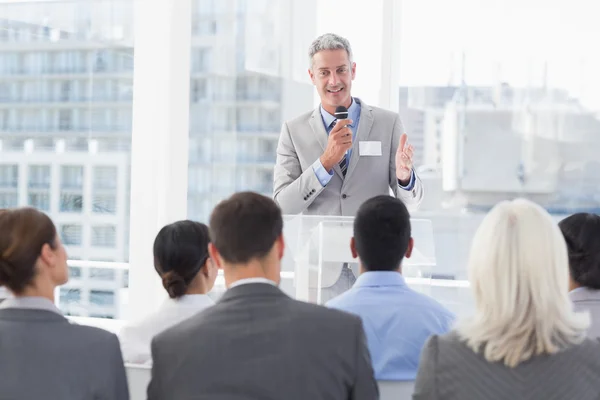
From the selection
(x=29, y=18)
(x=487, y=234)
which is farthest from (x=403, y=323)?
(x=29, y=18)

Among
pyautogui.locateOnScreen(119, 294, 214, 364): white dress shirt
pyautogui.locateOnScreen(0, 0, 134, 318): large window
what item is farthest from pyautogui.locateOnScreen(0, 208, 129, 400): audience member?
pyautogui.locateOnScreen(0, 0, 134, 318): large window

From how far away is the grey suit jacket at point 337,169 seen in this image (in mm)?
3295

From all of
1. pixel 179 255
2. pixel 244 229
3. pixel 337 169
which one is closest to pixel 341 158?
pixel 337 169

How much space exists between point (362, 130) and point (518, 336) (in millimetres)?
2002

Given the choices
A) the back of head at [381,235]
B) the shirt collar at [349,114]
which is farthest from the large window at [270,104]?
the back of head at [381,235]

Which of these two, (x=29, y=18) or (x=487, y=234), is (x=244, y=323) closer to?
(x=487, y=234)

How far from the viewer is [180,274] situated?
2.47 metres

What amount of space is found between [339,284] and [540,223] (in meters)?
1.25

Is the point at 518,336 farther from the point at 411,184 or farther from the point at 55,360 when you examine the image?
the point at 411,184

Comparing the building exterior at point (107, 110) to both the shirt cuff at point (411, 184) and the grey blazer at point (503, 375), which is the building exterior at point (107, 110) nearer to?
the shirt cuff at point (411, 184)

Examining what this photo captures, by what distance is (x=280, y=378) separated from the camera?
1.64m

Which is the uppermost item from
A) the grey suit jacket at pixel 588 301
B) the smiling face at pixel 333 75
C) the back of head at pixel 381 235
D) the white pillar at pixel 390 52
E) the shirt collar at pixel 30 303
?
the white pillar at pixel 390 52

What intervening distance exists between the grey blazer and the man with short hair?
1.37 feet

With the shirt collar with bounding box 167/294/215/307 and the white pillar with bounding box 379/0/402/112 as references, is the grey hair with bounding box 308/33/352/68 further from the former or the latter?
the white pillar with bounding box 379/0/402/112
